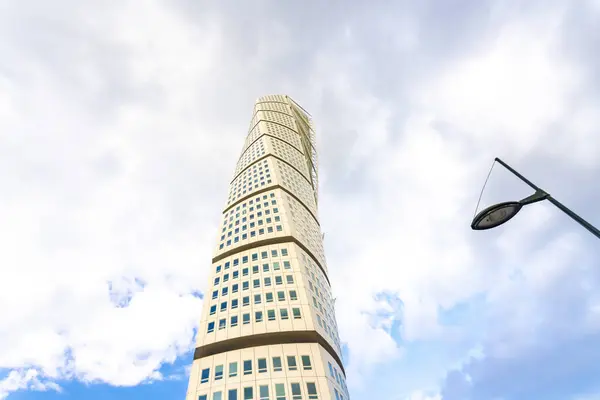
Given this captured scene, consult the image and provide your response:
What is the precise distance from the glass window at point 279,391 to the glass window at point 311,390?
2191mm

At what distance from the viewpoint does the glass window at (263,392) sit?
1145 inches

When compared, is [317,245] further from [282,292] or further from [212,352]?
[212,352]

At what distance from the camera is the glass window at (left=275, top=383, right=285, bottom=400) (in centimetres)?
2898

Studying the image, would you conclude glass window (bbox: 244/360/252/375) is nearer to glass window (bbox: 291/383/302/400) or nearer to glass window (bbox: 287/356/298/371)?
glass window (bbox: 287/356/298/371)

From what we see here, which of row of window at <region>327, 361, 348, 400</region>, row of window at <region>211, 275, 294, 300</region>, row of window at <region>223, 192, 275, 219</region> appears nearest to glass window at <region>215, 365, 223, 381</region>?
row of window at <region>211, 275, 294, 300</region>

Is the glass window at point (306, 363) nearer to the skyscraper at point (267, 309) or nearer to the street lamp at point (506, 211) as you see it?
the skyscraper at point (267, 309)

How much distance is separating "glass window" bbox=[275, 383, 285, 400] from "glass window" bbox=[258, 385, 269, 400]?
2.61ft

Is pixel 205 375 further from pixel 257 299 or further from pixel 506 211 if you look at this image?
pixel 506 211

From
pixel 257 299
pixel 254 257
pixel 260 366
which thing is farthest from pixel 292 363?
pixel 254 257

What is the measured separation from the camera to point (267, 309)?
38.2 metres

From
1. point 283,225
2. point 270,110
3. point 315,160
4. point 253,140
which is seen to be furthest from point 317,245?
point 270,110

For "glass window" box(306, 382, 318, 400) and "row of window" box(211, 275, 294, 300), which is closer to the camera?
"glass window" box(306, 382, 318, 400)

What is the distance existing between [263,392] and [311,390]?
4195 mm

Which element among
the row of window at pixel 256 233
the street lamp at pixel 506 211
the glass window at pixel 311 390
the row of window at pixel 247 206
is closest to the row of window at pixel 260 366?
the glass window at pixel 311 390
